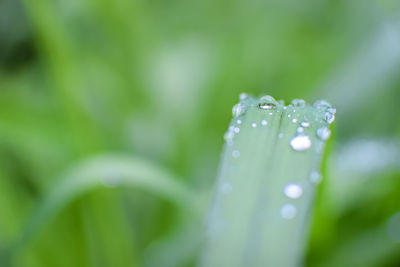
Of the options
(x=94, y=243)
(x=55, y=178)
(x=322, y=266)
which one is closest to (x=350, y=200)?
(x=322, y=266)

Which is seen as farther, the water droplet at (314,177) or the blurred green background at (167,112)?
the blurred green background at (167,112)

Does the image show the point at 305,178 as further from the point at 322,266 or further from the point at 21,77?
the point at 21,77

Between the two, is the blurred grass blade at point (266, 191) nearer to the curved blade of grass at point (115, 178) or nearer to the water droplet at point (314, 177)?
the water droplet at point (314, 177)

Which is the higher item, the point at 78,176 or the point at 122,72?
the point at 122,72

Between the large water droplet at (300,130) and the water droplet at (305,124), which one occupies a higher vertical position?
the water droplet at (305,124)

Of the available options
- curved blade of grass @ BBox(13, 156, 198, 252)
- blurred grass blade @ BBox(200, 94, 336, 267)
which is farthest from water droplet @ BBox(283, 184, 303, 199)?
curved blade of grass @ BBox(13, 156, 198, 252)

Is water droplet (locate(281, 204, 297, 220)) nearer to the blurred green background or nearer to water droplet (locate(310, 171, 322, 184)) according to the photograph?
water droplet (locate(310, 171, 322, 184))

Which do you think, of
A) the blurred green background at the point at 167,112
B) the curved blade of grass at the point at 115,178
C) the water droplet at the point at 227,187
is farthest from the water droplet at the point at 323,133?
the curved blade of grass at the point at 115,178
